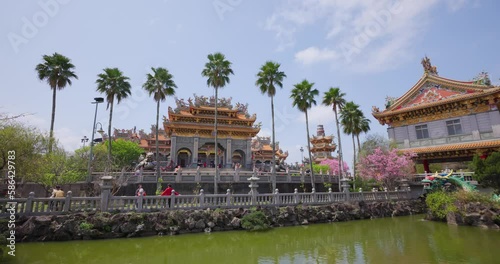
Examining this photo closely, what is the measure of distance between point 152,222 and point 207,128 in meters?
24.0

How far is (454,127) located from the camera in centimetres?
2423

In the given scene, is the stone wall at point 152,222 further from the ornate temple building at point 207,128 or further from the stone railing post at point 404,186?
the ornate temple building at point 207,128

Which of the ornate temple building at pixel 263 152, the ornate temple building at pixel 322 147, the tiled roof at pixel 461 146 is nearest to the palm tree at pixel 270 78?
the tiled roof at pixel 461 146

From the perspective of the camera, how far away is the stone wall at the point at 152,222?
11648 mm

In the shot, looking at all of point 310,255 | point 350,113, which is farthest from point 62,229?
point 350,113

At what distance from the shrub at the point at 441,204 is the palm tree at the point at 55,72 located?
33.1 metres

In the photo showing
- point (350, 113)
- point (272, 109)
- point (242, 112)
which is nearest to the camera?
point (272, 109)

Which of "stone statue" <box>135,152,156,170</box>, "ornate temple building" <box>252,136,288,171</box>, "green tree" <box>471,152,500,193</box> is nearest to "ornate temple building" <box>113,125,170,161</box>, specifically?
"ornate temple building" <box>252,136,288,171</box>

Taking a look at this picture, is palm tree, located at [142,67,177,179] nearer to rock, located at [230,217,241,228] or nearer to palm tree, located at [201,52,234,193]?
palm tree, located at [201,52,234,193]

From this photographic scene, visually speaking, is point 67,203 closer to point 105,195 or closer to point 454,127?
point 105,195

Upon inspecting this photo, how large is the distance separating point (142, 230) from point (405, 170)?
74.6 feet

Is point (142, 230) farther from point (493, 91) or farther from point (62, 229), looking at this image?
point (493, 91)

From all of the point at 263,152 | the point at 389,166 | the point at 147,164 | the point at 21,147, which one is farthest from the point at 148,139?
the point at 389,166

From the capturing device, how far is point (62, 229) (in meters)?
11.8
